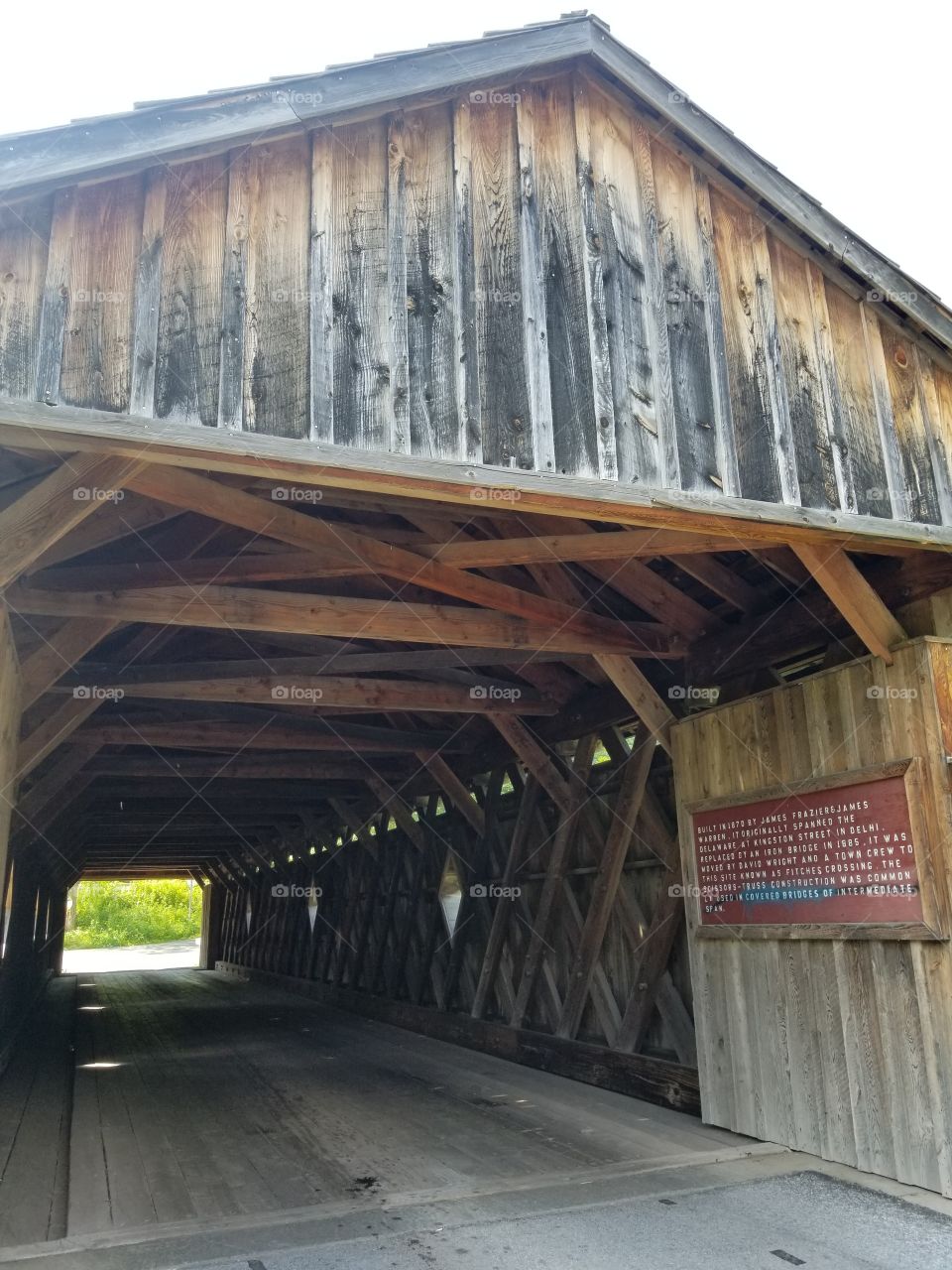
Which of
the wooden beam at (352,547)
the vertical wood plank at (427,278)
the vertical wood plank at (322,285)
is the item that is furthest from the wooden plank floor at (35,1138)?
the vertical wood plank at (427,278)

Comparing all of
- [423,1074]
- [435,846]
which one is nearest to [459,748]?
[435,846]

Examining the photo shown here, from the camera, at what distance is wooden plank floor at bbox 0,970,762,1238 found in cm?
464

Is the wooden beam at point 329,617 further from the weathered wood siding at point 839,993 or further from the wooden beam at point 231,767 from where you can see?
the wooden beam at point 231,767

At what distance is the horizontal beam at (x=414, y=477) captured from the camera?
2.97 meters

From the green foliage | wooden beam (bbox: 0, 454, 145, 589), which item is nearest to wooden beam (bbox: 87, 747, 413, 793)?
wooden beam (bbox: 0, 454, 145, 589)

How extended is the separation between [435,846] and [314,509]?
599 centimetres

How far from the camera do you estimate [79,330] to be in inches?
121

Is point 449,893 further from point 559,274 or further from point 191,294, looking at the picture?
point 191,294

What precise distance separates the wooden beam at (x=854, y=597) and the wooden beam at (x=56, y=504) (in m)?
2.77

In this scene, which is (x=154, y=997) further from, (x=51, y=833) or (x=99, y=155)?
(x=99, y=155)

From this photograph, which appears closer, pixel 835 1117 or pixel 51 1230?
pixel 51 1230

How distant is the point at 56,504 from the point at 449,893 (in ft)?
25.2

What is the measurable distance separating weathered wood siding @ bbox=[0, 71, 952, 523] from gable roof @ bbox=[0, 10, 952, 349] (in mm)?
84

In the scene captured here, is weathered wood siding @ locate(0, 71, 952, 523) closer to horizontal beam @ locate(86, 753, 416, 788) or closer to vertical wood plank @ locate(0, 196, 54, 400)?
vertical wood plank @ locate(0, 196, 54, 400)
